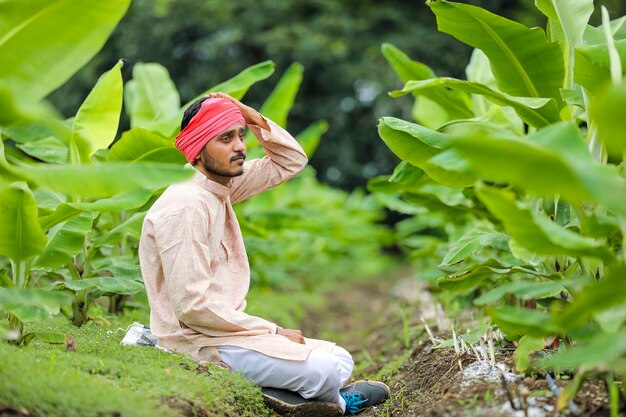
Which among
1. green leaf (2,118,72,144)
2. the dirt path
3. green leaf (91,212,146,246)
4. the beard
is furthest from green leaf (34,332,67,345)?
green leaf (2,118,72,144)

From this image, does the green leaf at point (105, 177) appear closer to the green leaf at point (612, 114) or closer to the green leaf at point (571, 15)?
the green leaf at point (612, 114)

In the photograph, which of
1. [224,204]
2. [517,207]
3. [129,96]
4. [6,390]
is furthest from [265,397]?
[129,96]

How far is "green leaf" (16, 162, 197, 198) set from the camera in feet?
8.57

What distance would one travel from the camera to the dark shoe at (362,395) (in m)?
3.73

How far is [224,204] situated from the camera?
12.3 ft

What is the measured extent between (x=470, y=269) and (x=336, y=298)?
6.58 meters

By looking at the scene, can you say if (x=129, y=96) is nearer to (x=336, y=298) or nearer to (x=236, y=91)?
(x=236, y=91)

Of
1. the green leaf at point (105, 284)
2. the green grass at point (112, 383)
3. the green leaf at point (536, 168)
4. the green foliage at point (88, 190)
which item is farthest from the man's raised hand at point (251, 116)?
the green leaf at point (536, 168)

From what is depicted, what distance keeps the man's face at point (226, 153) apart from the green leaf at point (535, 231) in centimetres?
130

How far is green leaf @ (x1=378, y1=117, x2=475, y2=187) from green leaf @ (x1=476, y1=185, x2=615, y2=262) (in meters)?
1.11

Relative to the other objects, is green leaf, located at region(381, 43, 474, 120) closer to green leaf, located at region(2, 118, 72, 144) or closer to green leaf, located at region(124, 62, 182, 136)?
green leaf, located at region(124, 62, 182, 136)

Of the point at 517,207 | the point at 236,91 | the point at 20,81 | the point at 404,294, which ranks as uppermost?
the point at 20,81

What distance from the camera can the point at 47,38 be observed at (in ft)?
9.11

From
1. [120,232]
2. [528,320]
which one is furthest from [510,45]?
[120,232]
